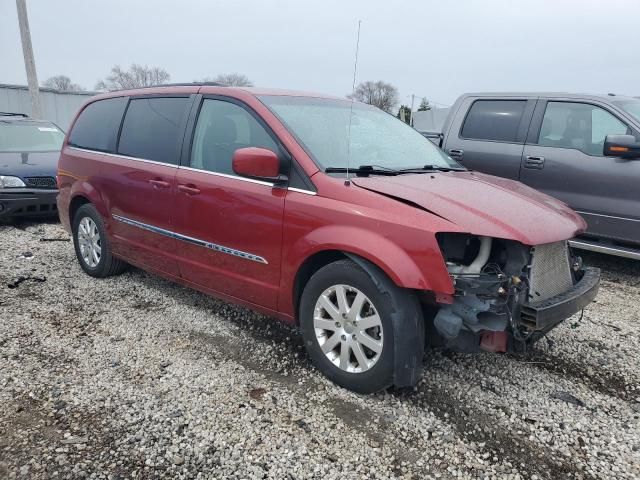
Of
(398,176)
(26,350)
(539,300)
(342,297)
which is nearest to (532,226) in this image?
(539,300)

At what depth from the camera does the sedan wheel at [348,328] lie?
2844mm

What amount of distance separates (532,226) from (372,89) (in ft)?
23.2

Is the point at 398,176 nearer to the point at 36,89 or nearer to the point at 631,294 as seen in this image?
the point at 631,294

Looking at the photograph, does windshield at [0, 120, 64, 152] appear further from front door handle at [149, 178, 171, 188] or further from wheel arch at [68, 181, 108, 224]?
front door handle at [149, 178, 171, 188]

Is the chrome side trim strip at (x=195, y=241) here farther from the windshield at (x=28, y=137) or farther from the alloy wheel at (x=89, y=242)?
the windshield at (x=28, y=137)

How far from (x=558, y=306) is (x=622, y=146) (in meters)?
2.97

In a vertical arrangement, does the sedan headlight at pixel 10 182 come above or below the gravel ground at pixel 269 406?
above

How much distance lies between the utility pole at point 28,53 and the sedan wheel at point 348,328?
1456cm

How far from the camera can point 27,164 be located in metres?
7.45

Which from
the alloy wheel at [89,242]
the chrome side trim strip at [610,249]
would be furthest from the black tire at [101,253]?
the chrome side trim strip at [610,249]

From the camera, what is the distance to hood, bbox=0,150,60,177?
7.24 metres

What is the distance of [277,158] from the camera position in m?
3.15

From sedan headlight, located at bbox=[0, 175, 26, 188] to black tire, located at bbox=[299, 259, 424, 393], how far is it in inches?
239

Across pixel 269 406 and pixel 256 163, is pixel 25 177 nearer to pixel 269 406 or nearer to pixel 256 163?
pixel 256 163
